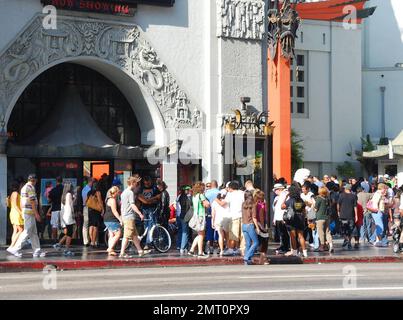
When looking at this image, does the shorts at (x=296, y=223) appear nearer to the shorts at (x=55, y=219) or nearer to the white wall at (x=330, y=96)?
the shorts at (x=55, y=219)

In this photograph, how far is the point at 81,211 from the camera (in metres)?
26.0

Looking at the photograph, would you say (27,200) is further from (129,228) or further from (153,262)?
(153,262)

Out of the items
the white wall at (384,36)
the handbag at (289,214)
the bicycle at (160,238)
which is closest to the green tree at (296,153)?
the white wall at (384,36)

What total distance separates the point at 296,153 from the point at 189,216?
2181cm

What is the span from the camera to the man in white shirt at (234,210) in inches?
934

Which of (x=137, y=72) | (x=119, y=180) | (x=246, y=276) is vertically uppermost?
(x=137, y=72)

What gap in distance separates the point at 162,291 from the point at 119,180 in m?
13.5

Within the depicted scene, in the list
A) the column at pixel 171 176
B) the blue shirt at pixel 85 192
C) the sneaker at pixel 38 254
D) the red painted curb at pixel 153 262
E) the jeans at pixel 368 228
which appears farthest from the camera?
the jeans at pixel 368 228

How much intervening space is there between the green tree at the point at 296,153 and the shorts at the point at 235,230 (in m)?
21.0

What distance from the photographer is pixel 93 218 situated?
25.0m

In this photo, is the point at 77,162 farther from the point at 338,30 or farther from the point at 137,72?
the point at 338,30

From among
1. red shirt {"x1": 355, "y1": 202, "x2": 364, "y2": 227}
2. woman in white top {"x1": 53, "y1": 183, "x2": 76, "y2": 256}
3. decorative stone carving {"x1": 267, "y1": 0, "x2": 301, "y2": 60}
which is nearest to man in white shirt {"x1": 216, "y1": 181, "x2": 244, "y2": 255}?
woman in white top {"x1": 53, "y1": 183, "x2": 76, "y2": 256}

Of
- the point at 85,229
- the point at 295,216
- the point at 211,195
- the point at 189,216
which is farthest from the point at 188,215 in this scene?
the point at 85,229
